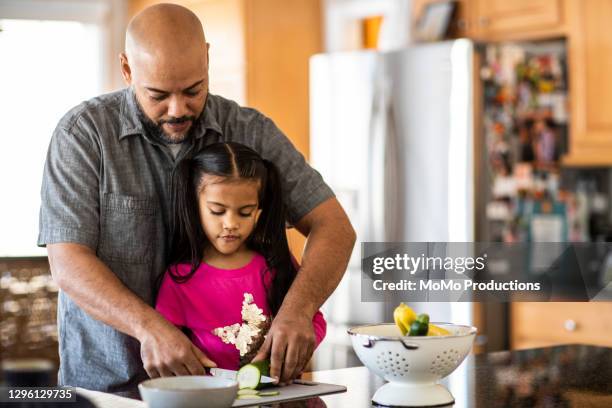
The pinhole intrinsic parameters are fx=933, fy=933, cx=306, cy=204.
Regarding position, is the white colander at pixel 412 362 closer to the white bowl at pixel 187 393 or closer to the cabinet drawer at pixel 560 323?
the white bowl at pixel 187 393

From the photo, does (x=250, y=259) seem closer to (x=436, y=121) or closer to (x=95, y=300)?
(x=95, y=300)

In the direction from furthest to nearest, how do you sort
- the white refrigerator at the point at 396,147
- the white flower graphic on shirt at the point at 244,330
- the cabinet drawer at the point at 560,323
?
the white refrigerator at the point at 396,147, the cabinet drawer at the point at 560,323, the white flower graphic on shirt at the point at 244,330

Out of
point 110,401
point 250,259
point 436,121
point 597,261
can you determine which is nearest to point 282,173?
point 250,259

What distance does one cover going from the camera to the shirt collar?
189cm

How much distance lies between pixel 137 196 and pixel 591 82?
264 centimetres

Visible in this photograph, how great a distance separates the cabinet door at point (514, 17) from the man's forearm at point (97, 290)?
2867 mm

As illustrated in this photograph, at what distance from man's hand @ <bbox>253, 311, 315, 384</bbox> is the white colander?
7.5 inches

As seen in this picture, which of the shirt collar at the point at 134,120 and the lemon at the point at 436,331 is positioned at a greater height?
the shirt collar at the point at 134,120

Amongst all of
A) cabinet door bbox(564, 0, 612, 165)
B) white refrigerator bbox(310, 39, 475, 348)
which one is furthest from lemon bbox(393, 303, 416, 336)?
Result: cabinet door bbox(564, 0, 612, 165)

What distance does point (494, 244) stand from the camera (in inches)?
161

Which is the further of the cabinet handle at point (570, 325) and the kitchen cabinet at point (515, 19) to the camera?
the kitchen cabinet at point (515, 19)

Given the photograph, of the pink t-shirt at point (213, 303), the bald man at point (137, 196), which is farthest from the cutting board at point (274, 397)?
the pink t-shirt at point (213, 303)

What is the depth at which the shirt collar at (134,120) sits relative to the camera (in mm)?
1893

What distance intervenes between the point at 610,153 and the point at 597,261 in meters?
0.46
